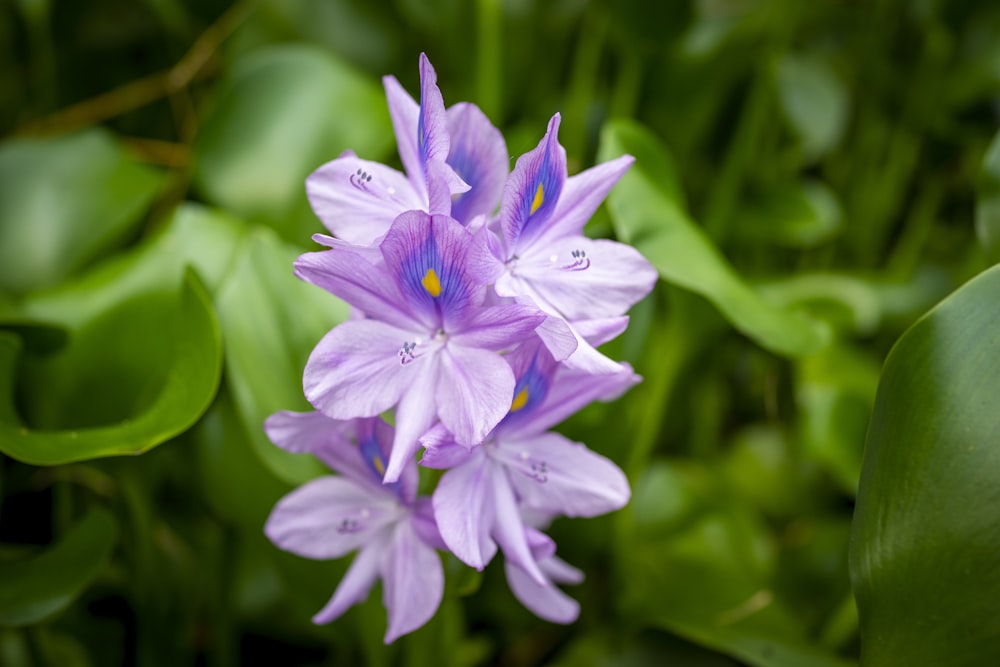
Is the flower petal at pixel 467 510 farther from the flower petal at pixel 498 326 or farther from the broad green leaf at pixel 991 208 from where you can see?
the broad green leaf at pixel 991 208

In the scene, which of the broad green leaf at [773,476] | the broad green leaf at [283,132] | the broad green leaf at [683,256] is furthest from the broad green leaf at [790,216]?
the broad green leaf at [283,132]

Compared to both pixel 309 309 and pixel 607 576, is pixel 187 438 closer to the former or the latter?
pixel 309 309

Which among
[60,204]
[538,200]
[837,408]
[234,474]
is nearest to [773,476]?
[837,408]

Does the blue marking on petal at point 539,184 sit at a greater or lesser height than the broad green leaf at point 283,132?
greater

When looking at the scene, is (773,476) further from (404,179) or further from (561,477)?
(404,179)

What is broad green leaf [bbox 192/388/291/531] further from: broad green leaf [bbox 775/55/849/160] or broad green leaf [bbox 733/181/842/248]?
broad green leaf [bbox 775/55/849/160]

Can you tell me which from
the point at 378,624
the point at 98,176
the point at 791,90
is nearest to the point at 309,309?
the point at 378,624
